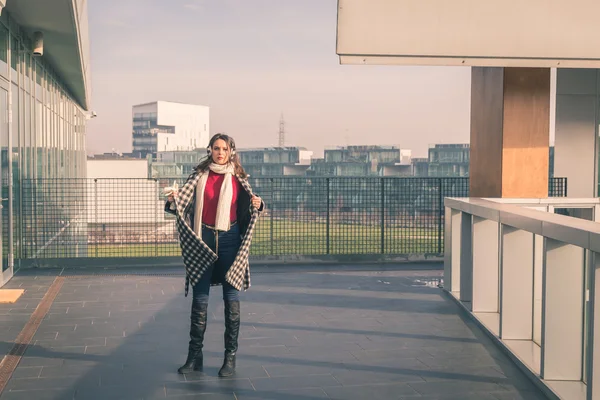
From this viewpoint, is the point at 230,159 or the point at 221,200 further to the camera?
the point at 230,159

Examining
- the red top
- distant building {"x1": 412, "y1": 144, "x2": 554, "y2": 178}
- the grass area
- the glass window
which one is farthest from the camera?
distant building {"x1": 412, "y1": 144, "x2": 554, "y2": 178}

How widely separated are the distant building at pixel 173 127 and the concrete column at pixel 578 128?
401 ft

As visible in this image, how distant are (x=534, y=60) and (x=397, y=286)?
3.71 metres

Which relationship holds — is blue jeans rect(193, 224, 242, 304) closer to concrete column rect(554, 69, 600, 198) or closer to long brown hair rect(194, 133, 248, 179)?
long brown hair rect(194, 133, 248, 179)

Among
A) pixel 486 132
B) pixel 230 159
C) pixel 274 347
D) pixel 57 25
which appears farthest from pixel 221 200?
pixel 57 25

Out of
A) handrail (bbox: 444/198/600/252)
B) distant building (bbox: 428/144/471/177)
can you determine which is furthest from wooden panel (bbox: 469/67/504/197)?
distant building (bbox: 428/144/471/177)

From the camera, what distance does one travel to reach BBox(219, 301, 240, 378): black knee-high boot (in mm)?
6205

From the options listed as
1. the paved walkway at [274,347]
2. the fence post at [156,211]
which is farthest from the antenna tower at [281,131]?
the paved walkway at [274,347]

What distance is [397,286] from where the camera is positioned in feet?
35.5

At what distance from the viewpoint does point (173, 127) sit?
5817 inches

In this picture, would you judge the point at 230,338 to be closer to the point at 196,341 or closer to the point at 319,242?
the point at 196,341

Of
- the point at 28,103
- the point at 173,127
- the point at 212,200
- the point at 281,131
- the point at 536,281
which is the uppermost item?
the point at 173,127

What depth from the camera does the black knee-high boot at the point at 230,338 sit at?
20.4 feet

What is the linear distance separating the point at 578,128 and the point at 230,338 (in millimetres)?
14882
